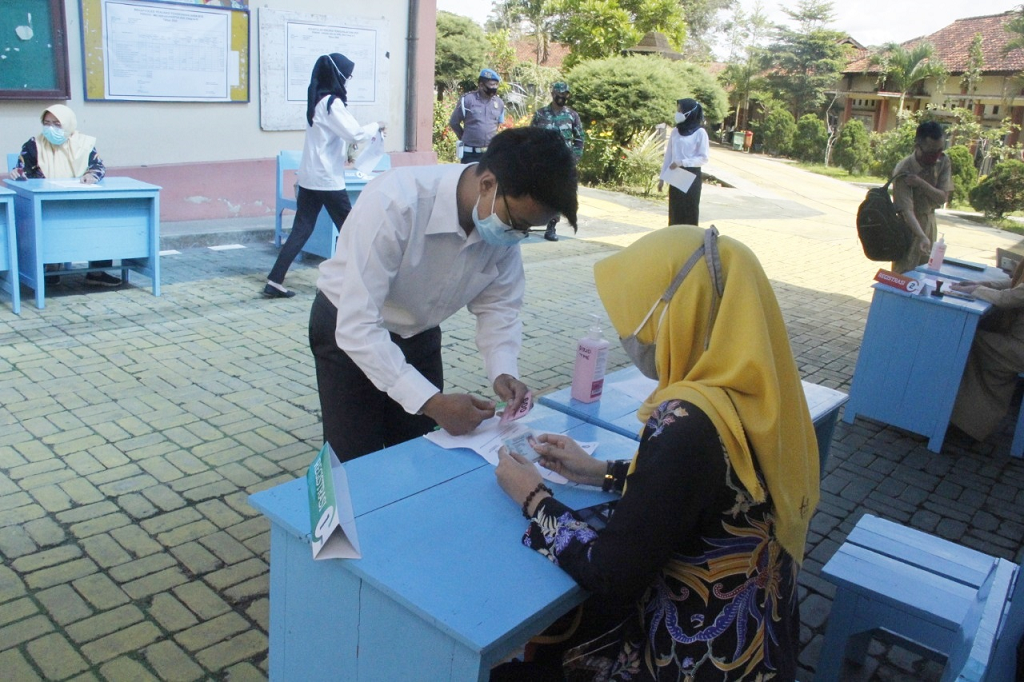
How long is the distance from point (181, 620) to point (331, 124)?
191 inches

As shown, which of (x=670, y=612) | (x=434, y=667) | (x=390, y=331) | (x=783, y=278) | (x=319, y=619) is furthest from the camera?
(x=783, y=278)

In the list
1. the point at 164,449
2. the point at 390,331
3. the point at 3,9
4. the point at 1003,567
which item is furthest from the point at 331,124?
the point at 1003,567

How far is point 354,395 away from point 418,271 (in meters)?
0.44

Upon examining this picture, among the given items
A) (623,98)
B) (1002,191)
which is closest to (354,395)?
(623,98)

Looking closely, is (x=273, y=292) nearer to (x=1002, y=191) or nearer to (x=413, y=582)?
(x=413, y=582)

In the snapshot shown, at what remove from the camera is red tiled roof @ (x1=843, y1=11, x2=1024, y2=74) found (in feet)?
97.5

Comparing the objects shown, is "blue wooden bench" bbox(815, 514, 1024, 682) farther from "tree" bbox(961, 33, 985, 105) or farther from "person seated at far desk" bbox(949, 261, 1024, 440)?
"tree" bbox(961, 33, 985, 105)

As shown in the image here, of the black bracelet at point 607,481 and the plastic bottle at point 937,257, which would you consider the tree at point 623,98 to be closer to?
the plastic bottle at point 937,257

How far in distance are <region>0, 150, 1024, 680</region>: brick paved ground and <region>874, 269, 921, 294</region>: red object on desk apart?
2.98ft

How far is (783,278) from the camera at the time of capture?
30.7 feet

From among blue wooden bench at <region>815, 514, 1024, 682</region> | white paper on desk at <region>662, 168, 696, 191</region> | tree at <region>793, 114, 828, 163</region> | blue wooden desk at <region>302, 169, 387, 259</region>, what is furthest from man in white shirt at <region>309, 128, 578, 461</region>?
tree at <region>793, 114, 828, 163</region>

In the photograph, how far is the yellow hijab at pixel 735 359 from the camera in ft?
5.28

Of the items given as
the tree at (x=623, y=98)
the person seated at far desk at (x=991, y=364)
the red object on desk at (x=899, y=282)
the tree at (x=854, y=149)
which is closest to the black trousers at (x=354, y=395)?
the red object on desk at (x=899, y=282)

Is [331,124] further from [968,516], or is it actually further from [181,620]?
[968,516]
